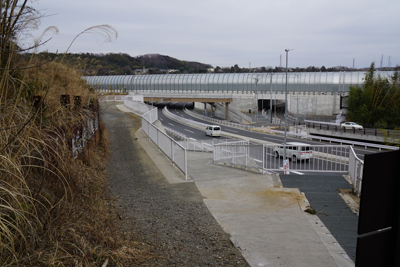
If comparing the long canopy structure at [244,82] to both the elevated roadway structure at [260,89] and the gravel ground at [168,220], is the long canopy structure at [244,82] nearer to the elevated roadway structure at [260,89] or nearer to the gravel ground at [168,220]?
the elevated roadway structure at [260,89]

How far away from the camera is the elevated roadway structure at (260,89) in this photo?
7019cm

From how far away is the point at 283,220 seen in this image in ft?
22.9

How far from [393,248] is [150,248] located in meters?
4.01

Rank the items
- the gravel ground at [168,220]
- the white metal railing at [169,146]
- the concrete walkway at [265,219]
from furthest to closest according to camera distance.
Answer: the white metal railing at [169,146] → the concrete walkway at [265,219] → the gravel ground at [168,220]

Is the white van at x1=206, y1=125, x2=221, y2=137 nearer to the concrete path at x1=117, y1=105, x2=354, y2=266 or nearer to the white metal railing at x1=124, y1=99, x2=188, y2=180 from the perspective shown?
the white metal railing at x1=124, y1=99, x2=188, y2=180

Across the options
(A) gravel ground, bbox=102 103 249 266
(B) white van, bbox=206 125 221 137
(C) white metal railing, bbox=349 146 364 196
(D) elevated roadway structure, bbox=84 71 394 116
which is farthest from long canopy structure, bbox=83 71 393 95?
(C) white metal railing, bbox=349 146 364 196

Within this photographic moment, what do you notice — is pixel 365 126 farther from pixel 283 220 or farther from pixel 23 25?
pixel 23 25

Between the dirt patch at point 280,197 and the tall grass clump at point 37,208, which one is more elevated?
the tall grass clump at point 37,208

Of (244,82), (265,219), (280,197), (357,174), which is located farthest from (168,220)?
(244,82)

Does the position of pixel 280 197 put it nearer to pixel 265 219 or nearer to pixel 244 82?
pixel 265 219

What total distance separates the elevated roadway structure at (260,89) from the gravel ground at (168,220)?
2130 inches

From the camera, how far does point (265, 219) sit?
7020mm

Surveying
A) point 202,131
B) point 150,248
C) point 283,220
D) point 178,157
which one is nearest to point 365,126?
point 202,131

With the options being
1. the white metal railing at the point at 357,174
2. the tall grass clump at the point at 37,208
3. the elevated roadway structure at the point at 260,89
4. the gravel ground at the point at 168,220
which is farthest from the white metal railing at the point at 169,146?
the elevated roadway structure at the point at 260,89
